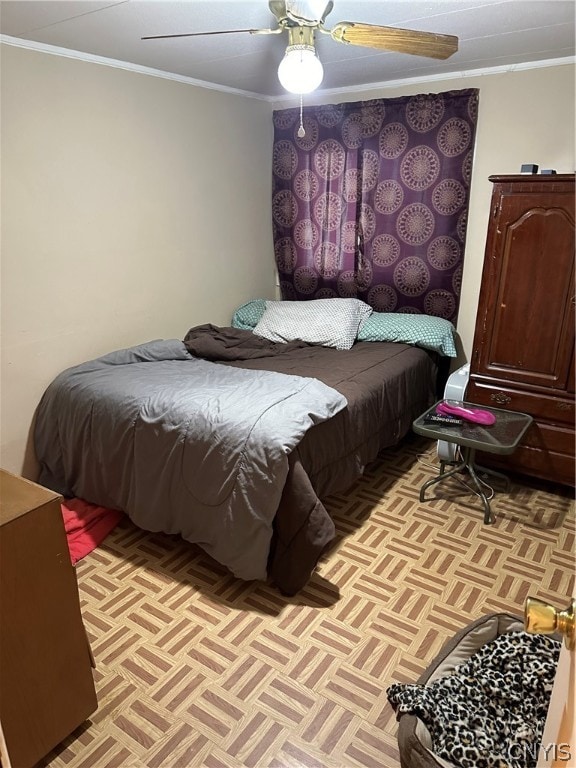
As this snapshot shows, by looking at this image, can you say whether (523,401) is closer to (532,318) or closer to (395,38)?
(532,318)

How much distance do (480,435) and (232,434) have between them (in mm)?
1216

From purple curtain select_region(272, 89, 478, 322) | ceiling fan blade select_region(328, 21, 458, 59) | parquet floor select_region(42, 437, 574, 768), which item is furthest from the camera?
purple curtain select_region(272, 89, 478, 322)

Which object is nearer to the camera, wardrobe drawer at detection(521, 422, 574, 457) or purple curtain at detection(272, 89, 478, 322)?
wardrobe drawer at detection(521, 422, 574, 457)

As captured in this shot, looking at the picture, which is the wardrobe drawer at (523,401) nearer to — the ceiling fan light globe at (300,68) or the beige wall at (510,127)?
the beige wall at (510,127)

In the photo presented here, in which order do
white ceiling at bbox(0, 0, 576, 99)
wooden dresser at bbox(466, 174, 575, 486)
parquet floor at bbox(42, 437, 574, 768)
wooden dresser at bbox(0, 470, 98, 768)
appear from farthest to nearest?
wooden dresser at bbox(466, 174, 575, 486), white ceiling at bbox(0, 0, 576, 99), parquet floor at bbox(42, 437, 574, 768), wooden dresser at bbox(0, 470, 98, 768)

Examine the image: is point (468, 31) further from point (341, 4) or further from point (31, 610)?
point (31, 610)

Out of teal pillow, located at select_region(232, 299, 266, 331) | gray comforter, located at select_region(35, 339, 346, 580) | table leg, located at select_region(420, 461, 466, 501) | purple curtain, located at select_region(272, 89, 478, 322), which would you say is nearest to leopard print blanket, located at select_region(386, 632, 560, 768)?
gray comforter, located at select_region(35, 339, 346, 580)

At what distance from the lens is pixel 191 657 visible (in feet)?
6.00

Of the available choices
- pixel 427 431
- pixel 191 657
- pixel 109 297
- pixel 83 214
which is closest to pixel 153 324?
pixel 109 297

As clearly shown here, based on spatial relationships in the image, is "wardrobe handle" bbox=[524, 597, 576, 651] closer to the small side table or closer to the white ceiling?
the small side table

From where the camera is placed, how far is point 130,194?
9.68 ft

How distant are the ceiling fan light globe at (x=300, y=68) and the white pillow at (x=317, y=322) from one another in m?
1.66

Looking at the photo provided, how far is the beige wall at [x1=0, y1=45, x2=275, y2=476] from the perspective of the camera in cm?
248

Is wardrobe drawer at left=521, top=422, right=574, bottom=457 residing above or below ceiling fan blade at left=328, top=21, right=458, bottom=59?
below
